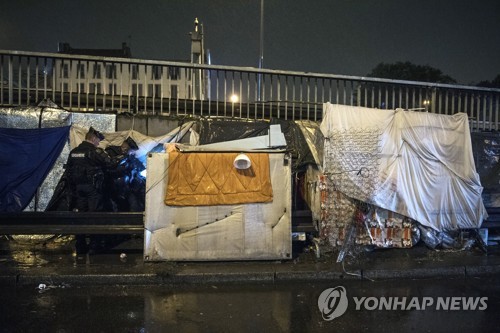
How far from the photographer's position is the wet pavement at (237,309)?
4633 mm

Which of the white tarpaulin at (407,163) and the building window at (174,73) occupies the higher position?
the building window at (174,73)

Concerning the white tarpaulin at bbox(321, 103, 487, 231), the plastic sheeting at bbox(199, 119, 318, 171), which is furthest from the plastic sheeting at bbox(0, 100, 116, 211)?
the white tarpaulin at bbox(321, 103, 487, 231)

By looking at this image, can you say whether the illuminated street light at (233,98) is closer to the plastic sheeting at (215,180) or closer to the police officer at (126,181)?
the police officer at (126,181)

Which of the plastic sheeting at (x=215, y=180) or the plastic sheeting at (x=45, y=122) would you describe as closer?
the plastic sheeting at (x=215, y=180)

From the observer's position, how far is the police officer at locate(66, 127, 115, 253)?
743 centimetres

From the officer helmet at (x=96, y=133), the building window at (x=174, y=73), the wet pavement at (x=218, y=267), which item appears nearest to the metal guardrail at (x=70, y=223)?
the wet pavement at (x=218, y=267)

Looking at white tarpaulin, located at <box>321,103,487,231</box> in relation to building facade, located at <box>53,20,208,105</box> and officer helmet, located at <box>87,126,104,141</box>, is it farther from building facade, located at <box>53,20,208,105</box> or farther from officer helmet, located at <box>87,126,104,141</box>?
→ officer helmet, located at <box>87,126,104,141</box>

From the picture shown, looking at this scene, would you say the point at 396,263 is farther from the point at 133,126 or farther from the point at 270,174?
the point at 133,126

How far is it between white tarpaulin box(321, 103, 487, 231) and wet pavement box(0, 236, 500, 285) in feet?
2.95

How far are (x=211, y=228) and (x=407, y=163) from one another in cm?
400

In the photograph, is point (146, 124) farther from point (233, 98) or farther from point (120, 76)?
point (233, 98)

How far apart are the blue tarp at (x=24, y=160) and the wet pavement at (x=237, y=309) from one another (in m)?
2.90
